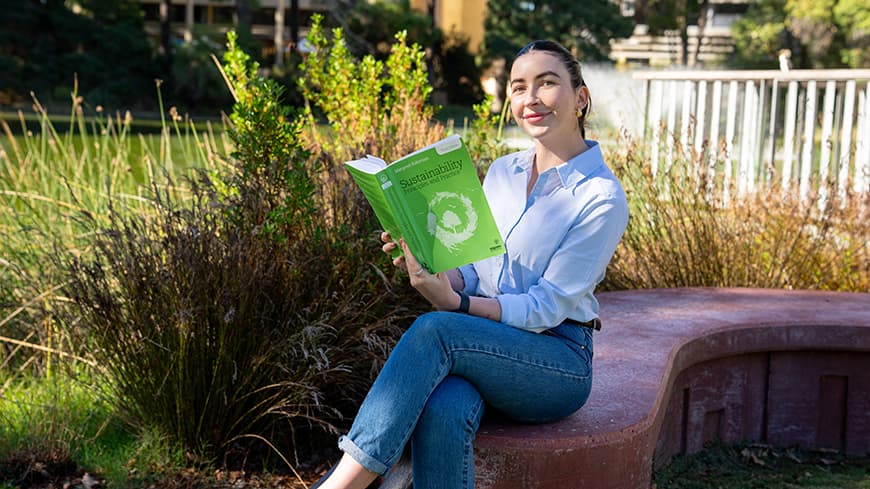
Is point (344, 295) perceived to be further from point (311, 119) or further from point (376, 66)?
point (376, 66)

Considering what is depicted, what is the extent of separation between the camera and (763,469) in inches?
154

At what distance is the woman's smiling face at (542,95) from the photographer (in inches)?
Result: 113

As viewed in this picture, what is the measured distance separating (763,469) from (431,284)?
194 centimetres

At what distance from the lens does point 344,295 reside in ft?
11.8

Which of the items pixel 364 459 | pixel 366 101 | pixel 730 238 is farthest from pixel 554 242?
pixel 730 238

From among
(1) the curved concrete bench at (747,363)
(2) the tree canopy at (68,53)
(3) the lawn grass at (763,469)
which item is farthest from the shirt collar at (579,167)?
(2) the tree canopy at (68,53)

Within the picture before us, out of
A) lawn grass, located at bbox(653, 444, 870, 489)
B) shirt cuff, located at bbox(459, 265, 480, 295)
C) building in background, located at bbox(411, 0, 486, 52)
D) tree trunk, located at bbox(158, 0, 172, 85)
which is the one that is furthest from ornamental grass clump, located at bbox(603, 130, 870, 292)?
building in background, located at bbox(411, 0, 486, 52)

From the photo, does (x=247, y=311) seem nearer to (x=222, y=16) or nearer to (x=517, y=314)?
(x=517, y=314)

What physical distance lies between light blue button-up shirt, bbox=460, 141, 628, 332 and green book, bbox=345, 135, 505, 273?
22 cm

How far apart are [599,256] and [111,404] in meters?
1.90

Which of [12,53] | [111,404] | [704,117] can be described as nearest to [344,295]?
[111,404]

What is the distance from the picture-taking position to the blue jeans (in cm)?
247

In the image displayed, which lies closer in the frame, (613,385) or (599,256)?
(599,256)

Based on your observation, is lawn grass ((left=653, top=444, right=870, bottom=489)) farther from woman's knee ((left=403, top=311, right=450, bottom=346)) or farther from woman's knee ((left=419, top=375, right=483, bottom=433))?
woman's knee ((left=403, top=311, right=450, bottom=346))
